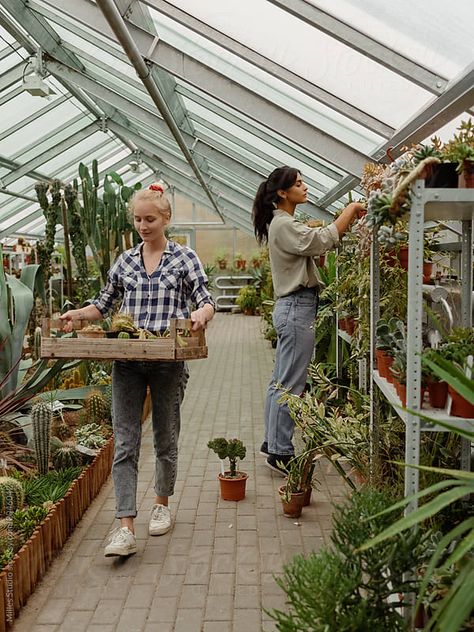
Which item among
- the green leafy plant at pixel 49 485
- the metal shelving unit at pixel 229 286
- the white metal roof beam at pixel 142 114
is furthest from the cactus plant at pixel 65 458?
the metal shelving unit at pixel 229 286

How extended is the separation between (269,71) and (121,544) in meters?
3.03

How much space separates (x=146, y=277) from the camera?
10.4 ft

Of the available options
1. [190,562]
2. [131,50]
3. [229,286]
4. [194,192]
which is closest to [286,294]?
[190,562]

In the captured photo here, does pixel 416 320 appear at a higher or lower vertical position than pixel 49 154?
lower

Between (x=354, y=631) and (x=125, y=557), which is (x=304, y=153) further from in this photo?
(x=354, y=631)

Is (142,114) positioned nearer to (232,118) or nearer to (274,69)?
(232,118)

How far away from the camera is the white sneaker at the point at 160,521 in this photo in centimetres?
336

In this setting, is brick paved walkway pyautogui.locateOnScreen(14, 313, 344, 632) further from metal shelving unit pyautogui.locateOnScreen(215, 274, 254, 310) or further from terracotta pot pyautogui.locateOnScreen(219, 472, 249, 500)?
metal shelving unit pyautogui.locateOnScreen(215, 274, 254, 310)

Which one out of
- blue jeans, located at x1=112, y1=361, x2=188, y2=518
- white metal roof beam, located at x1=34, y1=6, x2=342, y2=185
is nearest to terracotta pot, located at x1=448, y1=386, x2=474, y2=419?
blue jeans, located at x1=112, y1=361, x2=188, y2=518

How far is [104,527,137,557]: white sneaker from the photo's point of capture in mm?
3006

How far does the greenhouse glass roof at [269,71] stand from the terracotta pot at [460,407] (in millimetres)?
1616

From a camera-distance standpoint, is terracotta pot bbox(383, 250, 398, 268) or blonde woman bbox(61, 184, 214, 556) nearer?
blonde woman bbox(61, 184, 214, 556)

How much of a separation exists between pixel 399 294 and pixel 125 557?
1725 mm

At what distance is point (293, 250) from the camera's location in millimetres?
3848
